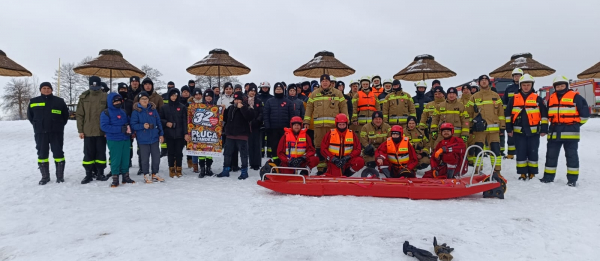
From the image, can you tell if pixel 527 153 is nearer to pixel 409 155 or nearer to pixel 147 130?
pixel 409 155

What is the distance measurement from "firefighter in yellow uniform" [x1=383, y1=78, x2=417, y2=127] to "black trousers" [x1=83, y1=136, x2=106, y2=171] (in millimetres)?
6286

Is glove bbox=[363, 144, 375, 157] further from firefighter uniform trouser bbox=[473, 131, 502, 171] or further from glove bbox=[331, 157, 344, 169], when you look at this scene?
firefighter uniform trouser bbox=[473, 131, 502, 171]

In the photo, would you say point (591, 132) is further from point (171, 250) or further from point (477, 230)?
point (171, 250)

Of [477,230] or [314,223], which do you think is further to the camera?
[314,223]

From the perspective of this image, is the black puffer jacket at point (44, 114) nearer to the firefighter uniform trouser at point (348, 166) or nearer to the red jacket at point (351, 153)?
the red jacket at point (351, 153)

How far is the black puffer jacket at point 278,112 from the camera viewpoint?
24.0ft

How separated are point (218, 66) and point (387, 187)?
7.09 m

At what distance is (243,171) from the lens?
263 inches

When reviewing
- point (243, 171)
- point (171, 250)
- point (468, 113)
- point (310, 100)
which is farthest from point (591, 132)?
point (171, 250)

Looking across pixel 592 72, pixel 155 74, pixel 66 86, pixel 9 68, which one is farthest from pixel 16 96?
pixel 592 72

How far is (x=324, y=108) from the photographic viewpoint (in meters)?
7.02

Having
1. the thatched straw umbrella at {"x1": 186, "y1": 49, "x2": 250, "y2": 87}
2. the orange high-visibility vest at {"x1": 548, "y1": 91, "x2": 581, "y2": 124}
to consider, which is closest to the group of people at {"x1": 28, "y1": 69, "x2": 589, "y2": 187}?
the orange high-visibility vest at {"x1": 548, "y1": 91, "x2": 581, "y2": 124}

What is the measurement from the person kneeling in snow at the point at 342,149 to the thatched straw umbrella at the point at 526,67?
860 cm

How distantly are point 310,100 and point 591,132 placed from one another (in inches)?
550
